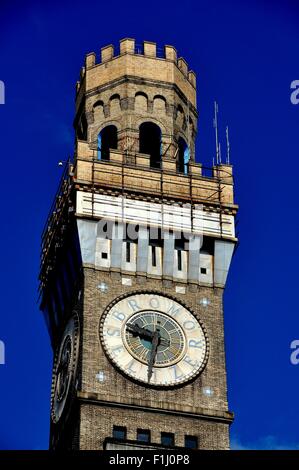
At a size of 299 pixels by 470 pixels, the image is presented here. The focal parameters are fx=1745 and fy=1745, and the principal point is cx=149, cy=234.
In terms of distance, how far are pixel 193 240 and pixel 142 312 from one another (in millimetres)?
5002

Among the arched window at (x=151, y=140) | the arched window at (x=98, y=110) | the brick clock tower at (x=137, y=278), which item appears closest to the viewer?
the brick clock tower at (x=137, y=278)

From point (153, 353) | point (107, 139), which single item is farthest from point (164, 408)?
point (107, 139)

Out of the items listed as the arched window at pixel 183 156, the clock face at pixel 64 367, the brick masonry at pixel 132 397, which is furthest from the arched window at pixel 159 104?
the clock face at pixel 64 367

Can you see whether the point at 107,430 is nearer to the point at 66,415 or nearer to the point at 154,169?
the point at 66,415

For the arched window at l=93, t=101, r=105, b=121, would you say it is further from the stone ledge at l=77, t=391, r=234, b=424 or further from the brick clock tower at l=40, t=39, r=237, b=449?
the stone ledge at l=77, t=391, r=234, b=424

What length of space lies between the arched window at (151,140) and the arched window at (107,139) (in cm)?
140

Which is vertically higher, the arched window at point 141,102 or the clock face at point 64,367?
the arched window at point 141,102

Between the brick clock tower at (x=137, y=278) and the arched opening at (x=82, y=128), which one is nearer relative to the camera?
the brick clock tower at (x=137, y=278)

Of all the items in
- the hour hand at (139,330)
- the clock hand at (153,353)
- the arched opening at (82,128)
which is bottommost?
the clock hand at (153,353)

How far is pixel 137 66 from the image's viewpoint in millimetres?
93500

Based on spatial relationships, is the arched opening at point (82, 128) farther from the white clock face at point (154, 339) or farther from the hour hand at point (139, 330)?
the hour hand at point (139, 330)

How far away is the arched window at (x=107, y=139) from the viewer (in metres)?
92.3

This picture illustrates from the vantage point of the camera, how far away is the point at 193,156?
9288 cm

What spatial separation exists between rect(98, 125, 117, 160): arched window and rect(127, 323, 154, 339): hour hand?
11913mm
